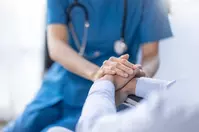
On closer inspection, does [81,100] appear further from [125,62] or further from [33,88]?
[33,88]

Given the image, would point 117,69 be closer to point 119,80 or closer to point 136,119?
point 119,80

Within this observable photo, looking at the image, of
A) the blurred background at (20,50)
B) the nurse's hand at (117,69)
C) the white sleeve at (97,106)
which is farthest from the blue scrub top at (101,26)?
the blurred background at (20,50)

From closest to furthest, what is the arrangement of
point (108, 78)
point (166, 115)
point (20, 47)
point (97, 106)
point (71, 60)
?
point (166, 115) < point (97, 106) < point (108, 78) < point (71, 60) < point (20, 47)

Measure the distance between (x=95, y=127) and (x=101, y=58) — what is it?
31.2 inches

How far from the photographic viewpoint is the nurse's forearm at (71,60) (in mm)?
1394

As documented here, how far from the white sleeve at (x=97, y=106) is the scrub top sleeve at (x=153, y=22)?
1.74 ft

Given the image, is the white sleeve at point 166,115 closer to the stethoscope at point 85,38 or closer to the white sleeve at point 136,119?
the white sleeve at point 136,119

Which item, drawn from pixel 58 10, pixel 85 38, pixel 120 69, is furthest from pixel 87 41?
pixel 120 69

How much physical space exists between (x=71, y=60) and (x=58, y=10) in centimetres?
20

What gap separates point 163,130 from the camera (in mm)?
624

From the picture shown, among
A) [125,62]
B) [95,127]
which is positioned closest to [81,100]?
[125,62]

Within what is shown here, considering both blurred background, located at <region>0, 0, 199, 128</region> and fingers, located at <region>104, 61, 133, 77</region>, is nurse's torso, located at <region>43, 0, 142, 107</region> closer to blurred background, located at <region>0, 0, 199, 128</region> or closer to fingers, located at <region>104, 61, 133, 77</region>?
fingers, located at <region>104, 61, 133, 77</region>

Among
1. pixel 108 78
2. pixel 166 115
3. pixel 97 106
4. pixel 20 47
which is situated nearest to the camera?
pixel 166 115

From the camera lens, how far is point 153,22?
1.49 m
